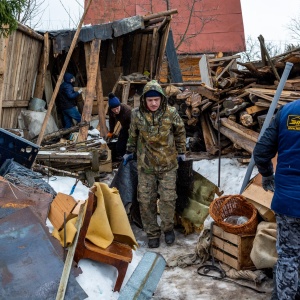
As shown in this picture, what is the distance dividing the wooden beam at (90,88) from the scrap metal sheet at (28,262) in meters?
5.42

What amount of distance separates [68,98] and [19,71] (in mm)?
1777

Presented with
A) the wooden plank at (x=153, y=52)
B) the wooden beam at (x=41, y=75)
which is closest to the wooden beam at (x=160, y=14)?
the wooden plank at (x=153, y=52)

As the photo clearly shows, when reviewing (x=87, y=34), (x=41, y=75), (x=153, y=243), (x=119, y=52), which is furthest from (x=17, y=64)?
(x=153, y=243)

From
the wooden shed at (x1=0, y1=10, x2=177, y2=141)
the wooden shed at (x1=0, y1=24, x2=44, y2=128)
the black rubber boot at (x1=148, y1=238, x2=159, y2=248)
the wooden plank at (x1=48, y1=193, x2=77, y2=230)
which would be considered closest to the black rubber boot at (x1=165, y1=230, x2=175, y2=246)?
the black rubber boot at (x1=148, y1=238, x2=159, y2=248)

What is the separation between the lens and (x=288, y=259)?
11.5ft

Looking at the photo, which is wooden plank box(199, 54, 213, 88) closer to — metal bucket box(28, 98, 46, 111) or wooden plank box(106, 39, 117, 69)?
wooden plank box(106, 39, 117, 69)

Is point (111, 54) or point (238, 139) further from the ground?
point (111, 54)

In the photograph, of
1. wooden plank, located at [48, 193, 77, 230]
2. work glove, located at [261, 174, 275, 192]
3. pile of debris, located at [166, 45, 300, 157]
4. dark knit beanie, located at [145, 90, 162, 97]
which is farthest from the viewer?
pile of debris, located at [166, 45, 300, 157]

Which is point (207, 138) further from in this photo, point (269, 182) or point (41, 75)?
point (269, 182)

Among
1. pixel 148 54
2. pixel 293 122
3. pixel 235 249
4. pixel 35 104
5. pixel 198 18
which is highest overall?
pixel 198 18

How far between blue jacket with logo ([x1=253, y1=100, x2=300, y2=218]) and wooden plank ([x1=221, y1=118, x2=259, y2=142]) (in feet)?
11.2

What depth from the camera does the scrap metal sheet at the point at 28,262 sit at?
2.99 meters

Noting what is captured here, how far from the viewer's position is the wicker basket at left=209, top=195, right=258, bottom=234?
4586mm

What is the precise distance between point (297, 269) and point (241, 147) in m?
4.15
